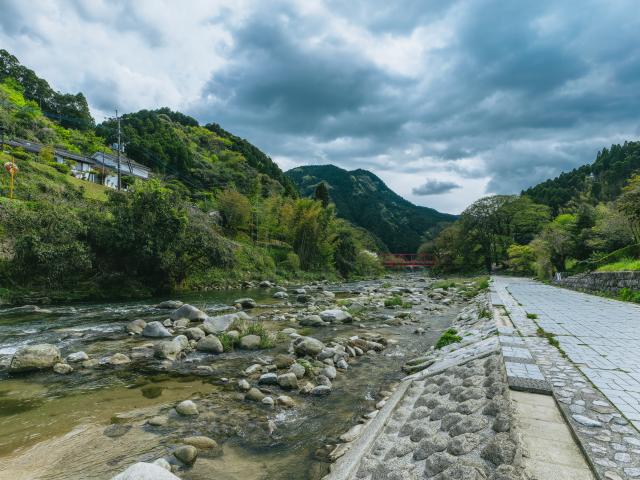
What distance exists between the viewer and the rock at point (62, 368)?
623 centimetres

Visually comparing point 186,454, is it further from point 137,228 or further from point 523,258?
point 523,258

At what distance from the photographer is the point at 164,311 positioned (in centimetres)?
1352

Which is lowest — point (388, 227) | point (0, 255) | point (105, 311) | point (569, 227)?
point (105, 311)

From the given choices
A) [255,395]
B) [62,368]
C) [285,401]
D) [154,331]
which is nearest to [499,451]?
[285,401]

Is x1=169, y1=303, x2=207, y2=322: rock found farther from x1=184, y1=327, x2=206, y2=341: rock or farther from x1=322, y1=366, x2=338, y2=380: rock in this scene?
x1=322, y1=366, x2=338, y2=380: rock

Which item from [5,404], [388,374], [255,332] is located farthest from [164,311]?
[388,374]

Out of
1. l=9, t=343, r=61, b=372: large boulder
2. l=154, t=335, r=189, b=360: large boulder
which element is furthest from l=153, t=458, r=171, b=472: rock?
l=9, t=343, r=61, b=372: large boulder

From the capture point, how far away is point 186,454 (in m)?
3.64

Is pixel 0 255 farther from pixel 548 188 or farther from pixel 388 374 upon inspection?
pixel 548 188

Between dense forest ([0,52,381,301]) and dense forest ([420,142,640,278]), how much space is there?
17044 millimetres

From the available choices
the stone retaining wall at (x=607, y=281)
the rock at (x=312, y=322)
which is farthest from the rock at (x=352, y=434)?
the stone retaining wall at (x=607, y=281)

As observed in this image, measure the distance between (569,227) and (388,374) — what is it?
30.4 m

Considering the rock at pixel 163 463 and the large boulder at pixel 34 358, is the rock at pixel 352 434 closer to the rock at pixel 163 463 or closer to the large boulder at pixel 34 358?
the rock at pixel 163 463

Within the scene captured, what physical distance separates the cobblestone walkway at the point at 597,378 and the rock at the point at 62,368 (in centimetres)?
743
